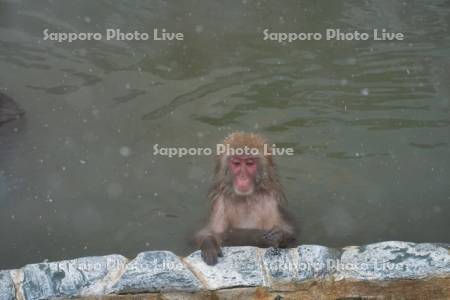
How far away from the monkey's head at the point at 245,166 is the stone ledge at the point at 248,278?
0.97m

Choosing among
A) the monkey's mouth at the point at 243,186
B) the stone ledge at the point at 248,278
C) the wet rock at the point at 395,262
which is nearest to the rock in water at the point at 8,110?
the monkey's mouth at the point at 243,186

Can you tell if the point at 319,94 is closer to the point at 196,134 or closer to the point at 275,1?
the point at 196,134

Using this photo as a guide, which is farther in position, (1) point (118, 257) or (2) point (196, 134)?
(2) point (196, 134)

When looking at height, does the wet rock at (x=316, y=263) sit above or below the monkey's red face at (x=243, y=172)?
below

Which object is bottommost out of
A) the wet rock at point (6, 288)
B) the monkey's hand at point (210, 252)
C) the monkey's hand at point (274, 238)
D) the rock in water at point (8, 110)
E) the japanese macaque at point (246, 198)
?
the wet rock at point (6, 288)

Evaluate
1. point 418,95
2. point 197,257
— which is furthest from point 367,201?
point 197,257

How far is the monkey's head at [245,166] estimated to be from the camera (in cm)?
494

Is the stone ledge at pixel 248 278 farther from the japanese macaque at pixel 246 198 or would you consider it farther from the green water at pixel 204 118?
the green water at pixel 204 118

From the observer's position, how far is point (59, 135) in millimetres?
7164

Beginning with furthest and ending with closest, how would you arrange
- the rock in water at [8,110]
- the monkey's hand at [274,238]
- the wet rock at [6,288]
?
the rock in water at [8,110], the monkey's hand at [274,238], the wet rock at [6,288]

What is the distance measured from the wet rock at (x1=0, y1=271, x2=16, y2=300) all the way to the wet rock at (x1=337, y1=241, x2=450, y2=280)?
1756 mm

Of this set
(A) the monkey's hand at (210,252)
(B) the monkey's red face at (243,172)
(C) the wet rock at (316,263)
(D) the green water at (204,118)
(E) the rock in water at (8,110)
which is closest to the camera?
(C) the wet rock at (316,263)

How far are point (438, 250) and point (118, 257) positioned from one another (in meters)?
1.77

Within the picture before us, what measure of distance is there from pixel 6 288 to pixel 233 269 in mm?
1224
